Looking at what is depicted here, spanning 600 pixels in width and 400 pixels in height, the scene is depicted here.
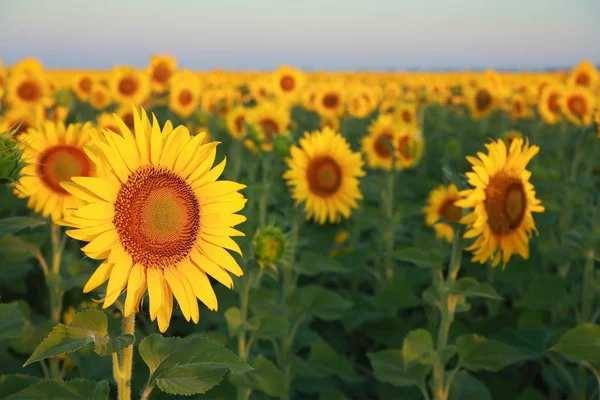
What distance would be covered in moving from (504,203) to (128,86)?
7476 millimetres

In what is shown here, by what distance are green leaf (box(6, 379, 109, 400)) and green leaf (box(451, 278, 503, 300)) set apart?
1392 mm

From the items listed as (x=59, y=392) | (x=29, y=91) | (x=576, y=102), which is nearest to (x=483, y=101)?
(x=576, y=102)

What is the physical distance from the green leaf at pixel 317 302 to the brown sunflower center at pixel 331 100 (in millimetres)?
5758

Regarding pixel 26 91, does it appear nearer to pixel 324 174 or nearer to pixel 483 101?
pixel 324 174

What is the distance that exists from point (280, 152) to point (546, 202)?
188 cm

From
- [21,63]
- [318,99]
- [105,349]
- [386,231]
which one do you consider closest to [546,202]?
[386,231]

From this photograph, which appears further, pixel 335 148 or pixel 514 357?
pixel 335 148

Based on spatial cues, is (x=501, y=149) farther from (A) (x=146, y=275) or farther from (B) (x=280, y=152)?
(B) (x=280, y=152)

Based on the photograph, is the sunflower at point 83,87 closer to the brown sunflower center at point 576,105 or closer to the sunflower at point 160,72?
the sunflower at point 160,72

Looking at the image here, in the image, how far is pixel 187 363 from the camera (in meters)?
1.60

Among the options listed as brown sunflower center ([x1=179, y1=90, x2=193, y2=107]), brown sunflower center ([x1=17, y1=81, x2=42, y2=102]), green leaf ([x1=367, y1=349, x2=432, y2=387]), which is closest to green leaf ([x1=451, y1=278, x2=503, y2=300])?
green leaf ([x1=367, y1=349, x2=432, y2=387])

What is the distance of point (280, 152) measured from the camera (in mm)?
3980

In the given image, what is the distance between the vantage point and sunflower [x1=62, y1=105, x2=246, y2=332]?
1510 millimetres

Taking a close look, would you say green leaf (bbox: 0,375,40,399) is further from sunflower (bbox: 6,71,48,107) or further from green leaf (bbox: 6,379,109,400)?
sunflower (bbox: 6,71,48,107)
